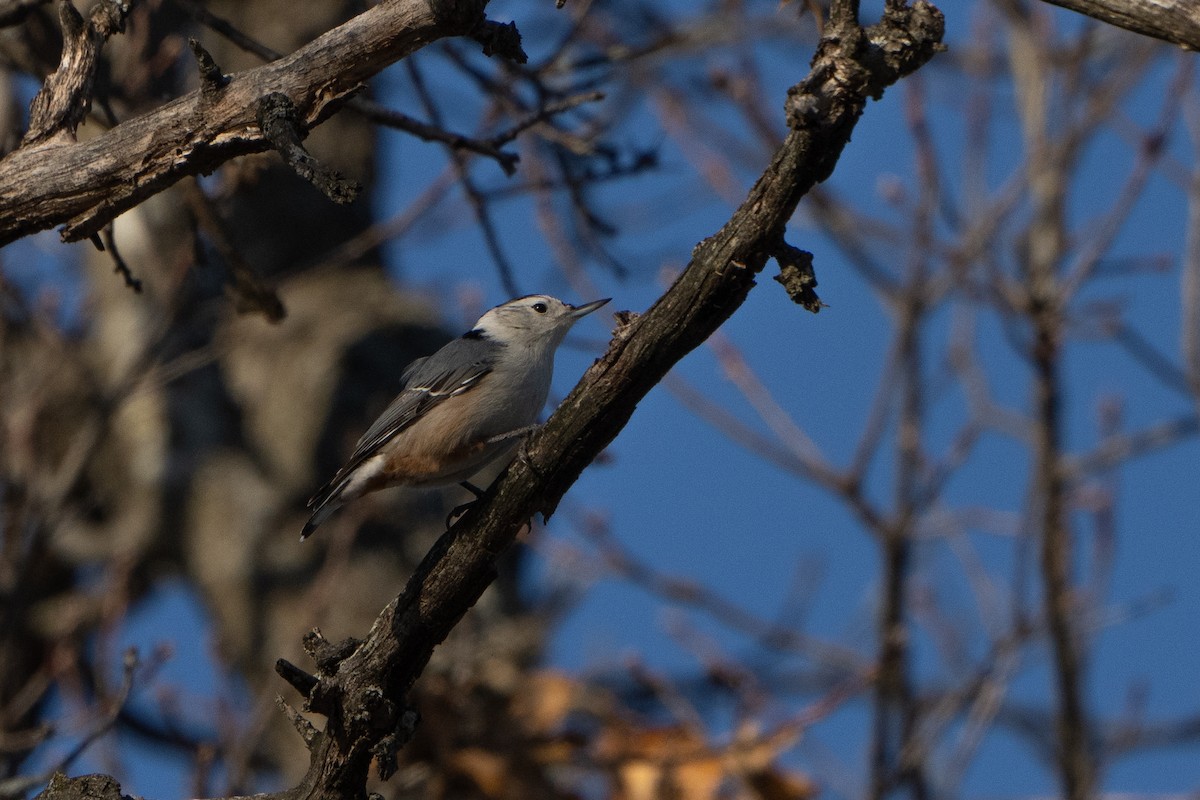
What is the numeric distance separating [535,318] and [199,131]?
1.77 m

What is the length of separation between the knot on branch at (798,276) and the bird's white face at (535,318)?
5.76ft

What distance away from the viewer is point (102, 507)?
7.59 meters

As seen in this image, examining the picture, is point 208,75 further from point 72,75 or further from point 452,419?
point 452,419

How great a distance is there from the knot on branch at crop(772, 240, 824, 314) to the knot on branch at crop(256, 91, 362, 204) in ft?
2.25

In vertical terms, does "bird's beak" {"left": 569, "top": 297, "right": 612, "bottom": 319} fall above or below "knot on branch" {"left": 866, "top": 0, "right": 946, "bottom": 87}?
above

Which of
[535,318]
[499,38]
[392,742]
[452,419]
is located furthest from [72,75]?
[535,318]

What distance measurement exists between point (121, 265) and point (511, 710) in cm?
266

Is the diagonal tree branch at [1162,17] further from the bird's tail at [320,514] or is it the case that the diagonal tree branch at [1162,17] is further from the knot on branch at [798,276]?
the bird's tail at [320,514]

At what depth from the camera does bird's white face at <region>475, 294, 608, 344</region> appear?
12.4 ft

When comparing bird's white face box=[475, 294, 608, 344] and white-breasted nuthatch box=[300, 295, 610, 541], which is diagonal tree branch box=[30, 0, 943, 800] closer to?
white-breasted nuthatch box=[300, 295, 610, 541]

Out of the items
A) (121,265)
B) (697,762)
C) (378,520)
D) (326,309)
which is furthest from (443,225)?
(121,265)

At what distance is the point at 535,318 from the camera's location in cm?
388

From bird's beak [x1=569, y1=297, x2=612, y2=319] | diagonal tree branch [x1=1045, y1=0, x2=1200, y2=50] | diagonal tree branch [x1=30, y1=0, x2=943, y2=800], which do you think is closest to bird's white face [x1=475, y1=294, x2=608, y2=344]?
bird's beak [x1=569, y1=297, x2=612, y2=319]

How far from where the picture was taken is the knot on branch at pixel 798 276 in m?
2.01
